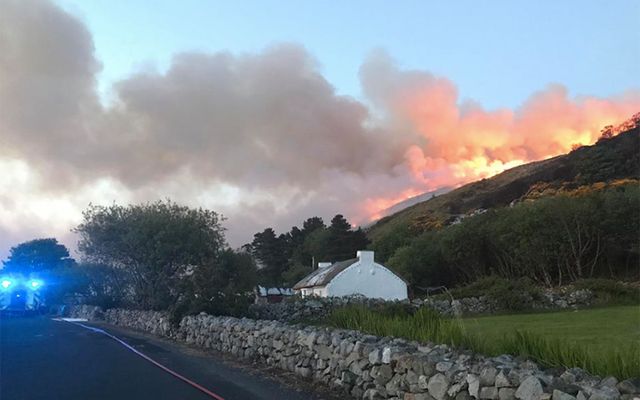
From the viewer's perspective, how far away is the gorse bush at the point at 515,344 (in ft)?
27.9

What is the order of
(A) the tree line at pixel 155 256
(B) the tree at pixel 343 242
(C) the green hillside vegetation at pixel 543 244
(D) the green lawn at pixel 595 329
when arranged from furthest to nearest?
1. (B) the tree at pixel 343 242
2. (C) the green hillside vegetation at pixel 543 244
3. (A) the tree line at pixel 155 256
4. (D) the green lawn at pixel 595 329

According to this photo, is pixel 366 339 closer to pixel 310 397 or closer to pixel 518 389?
pixel 310 397

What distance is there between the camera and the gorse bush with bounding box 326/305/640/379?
27.9 ft

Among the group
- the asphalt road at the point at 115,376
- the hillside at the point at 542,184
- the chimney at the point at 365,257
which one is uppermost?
the hillside at the point at 542,184

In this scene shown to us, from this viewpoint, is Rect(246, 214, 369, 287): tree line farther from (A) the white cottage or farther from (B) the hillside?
(A) the white cottage

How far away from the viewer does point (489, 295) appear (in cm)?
4112

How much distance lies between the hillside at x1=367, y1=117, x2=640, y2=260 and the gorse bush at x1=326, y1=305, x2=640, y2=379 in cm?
8006

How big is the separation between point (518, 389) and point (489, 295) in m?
35.3

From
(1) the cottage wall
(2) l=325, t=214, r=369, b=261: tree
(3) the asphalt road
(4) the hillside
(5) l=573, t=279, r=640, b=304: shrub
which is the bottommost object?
(3) the asphalt road

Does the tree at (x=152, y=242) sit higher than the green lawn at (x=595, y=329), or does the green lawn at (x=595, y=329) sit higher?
the tree at (x=152, y=242)

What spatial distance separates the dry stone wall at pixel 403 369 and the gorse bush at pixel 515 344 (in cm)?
66

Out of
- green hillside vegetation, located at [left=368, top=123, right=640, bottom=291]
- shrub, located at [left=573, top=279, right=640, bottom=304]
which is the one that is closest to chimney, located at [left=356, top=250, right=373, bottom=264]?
green hillside vegetation, located at [left=368, top=123, right=640, bottom=291]

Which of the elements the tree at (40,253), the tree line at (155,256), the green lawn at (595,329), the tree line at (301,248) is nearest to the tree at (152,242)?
the tree line at (155,256)

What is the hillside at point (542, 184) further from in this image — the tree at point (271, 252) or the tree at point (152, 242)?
the tree at point (152, 242)
